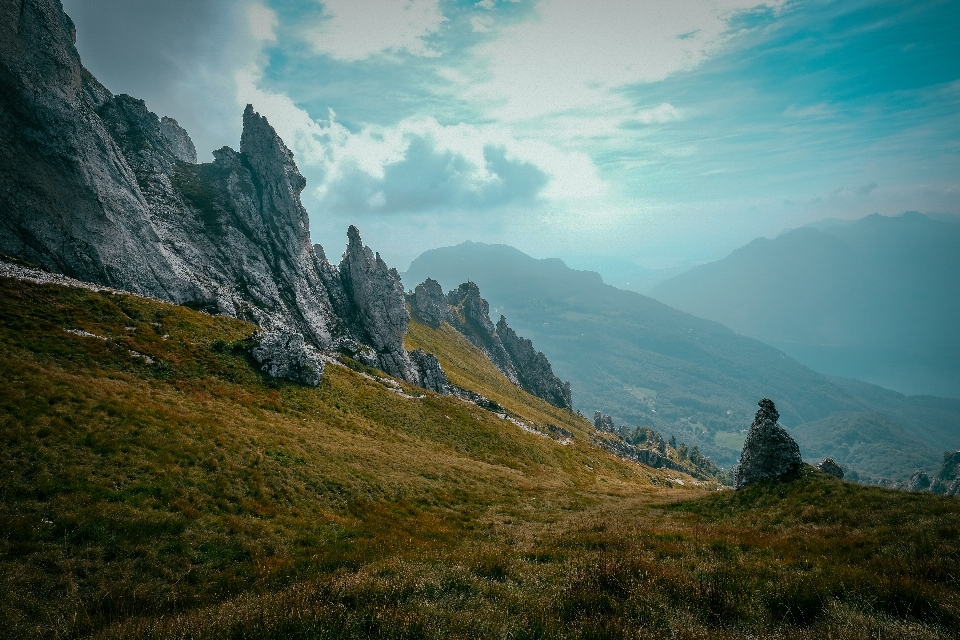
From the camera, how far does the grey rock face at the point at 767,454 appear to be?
2719 centimetres

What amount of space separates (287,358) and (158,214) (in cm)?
5424

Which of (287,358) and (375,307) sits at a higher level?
(375,307)

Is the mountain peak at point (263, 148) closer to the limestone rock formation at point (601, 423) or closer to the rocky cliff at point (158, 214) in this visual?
the rocky cliff at point (158, 214)

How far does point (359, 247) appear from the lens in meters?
109

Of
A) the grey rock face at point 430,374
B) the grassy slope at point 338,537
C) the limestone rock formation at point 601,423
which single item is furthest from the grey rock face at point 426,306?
the grassy slope at point 338,537

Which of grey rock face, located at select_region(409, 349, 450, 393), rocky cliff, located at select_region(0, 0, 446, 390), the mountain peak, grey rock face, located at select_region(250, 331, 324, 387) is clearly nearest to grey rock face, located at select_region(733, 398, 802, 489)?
grey rock face, located at select_region(250, 331, 324, 387)

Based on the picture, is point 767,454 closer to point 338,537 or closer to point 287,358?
point 338,537

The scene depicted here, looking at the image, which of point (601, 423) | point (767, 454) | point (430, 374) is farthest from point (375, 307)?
point (601, 423)

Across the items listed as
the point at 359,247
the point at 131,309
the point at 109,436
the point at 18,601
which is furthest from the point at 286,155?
the point at 18,601

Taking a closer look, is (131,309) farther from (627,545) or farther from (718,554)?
(718,554)

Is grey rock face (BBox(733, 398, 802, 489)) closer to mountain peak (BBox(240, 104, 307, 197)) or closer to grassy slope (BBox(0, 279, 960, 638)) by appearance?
grassy slope (BBox(0, 279, 960, 638))

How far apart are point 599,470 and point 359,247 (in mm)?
81568

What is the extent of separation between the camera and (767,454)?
2833cm

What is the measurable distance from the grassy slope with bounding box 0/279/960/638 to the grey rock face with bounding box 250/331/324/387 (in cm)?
685
